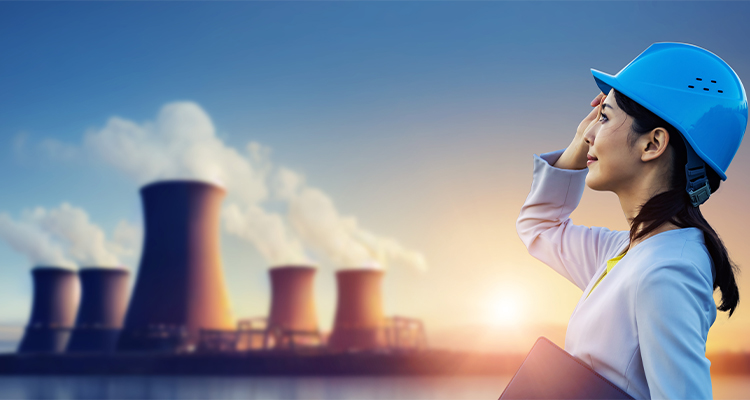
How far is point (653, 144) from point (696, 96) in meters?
0.06

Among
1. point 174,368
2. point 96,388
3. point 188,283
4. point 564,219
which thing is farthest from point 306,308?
point 564,219

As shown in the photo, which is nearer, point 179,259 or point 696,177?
point 696,177

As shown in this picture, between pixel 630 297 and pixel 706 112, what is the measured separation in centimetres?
20

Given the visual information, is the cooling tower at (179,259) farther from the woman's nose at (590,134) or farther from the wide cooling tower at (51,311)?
the woman's nose at (590,134)

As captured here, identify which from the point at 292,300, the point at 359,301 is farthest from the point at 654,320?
the point at 292,300

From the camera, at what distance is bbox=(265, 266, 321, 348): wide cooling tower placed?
548 inches

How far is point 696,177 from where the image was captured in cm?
51

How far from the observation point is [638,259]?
1.57 ft

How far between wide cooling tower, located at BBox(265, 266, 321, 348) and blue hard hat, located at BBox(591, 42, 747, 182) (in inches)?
537

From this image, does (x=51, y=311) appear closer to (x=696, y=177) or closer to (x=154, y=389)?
(x=154, y=389)

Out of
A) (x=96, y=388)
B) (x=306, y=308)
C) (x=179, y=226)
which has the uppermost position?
(x=179, y=226)

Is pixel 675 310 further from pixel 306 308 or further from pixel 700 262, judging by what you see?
pixel 306 308

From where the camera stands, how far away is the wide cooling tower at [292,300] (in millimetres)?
13922

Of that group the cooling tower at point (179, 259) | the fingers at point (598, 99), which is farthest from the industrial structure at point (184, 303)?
the fingers at point (598, 99)
